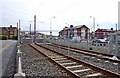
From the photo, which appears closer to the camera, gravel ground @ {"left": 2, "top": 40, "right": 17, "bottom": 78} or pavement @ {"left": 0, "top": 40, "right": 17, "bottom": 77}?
gravel ground @ {"left": 2, "top": 40, "right": 17, "bottom": 78}

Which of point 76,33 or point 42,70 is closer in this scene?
point 42,70

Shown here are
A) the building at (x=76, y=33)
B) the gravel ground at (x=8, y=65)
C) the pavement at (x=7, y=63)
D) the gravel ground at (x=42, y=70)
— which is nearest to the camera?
the gravel ground at (x=42, y=70)

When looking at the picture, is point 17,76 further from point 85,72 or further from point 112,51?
point 112,51

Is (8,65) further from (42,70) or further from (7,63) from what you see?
(42,70)

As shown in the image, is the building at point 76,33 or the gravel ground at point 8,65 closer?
the gravel ground at point 8,65

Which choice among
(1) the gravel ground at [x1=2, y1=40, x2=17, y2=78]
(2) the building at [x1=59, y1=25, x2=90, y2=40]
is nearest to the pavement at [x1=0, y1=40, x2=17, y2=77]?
(1) the gravel ground at [x1=2, y1=40, x2=17, y2=78]

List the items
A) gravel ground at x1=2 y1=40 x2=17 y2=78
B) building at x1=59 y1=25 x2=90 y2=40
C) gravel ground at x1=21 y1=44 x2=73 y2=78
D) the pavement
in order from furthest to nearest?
building at x1=59 y1=25 x2=90 y2=40 → the pavement → gravel ground at x1=2 y1=40 x2=17 y2=78 → gravel ground at x1=21 y1=44 x2=73 y2=78

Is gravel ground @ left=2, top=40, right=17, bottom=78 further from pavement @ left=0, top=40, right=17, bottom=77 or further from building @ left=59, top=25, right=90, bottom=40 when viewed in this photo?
building @ left=59, top=25, right=90, bottom=40

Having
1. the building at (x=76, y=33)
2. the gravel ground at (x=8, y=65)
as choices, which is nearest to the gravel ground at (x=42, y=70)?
the gravel ground at (x=8, y=65)

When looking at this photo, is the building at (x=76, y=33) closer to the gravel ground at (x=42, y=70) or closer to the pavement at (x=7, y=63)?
the pavement at (x=7, y=63)

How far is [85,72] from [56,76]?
1.49 m

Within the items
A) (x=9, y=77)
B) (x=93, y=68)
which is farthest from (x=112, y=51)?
(x=9, y=77)

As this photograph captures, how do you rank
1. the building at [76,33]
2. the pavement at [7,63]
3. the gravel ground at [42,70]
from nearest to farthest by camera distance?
the gravel ground at [42,70], the pavement at [7,63], the building at [76,33]

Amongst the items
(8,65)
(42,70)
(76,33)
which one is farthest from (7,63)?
(76,33)
